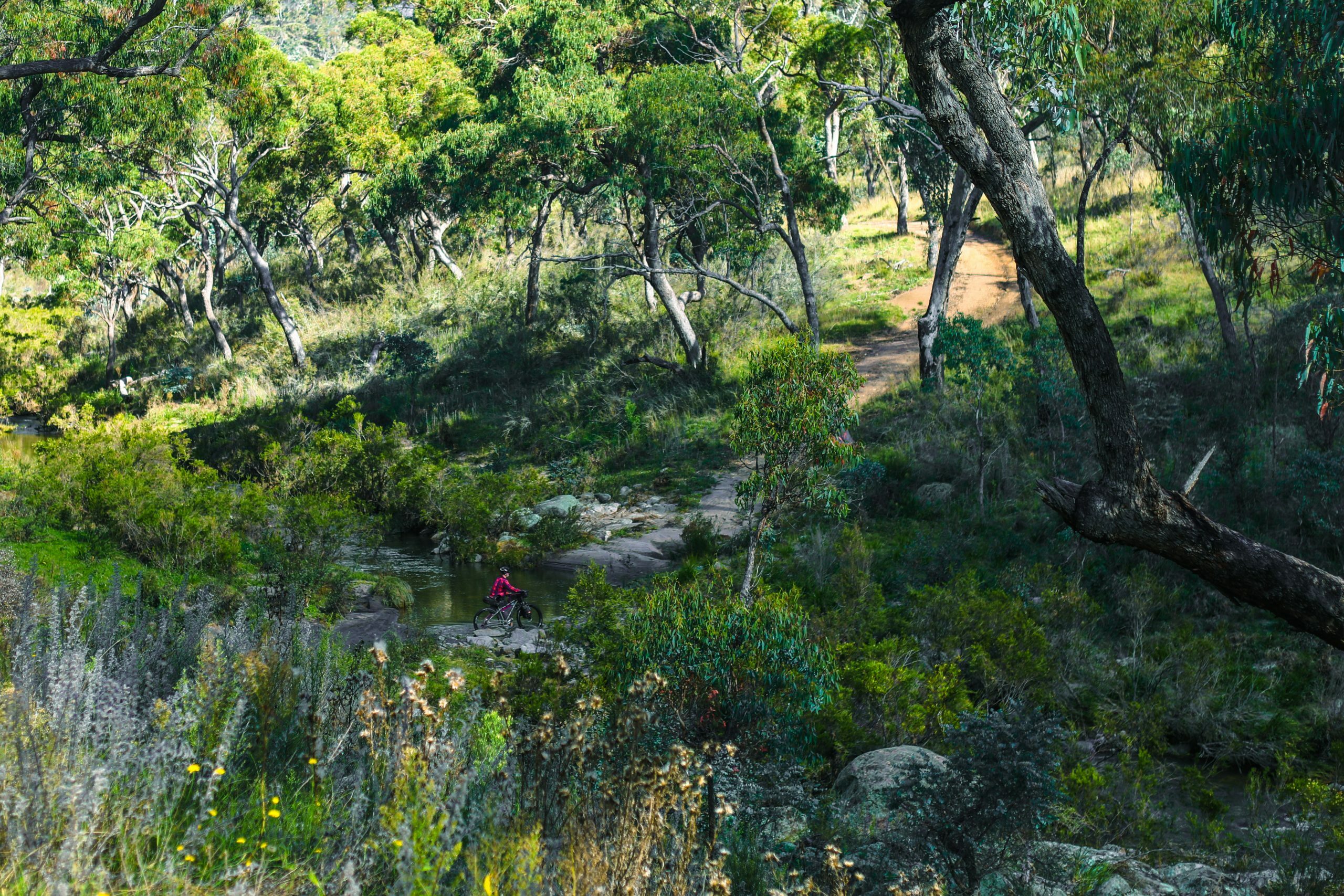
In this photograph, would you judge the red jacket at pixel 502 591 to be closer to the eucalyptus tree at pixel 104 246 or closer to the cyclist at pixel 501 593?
the cyclist at pixel 501 593

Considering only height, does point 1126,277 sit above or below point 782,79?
below

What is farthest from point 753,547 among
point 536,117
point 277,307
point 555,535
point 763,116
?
point 277,307

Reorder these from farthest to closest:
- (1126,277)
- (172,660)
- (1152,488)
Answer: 1. (1126,277)
2. (172,660)
3. (1152,488)

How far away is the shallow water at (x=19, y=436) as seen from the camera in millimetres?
20312

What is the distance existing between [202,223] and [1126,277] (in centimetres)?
2776

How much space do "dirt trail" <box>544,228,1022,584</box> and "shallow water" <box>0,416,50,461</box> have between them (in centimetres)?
1129

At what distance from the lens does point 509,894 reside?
3.04 m

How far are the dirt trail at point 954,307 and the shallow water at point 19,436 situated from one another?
52.6 feet

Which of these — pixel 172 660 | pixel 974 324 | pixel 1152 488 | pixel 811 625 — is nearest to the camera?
pixel 1152 488

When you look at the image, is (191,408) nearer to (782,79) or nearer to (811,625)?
(782,79)

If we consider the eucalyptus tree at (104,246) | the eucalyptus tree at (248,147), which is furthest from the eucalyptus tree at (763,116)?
the eucalyptus tree at (104,246)

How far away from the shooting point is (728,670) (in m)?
6.49

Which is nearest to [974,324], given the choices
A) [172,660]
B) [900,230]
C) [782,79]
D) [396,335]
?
[782,79]

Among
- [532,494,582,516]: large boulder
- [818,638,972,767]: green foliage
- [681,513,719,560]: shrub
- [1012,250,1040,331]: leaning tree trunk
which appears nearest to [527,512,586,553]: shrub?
[532,494,582,516]: large boulder
